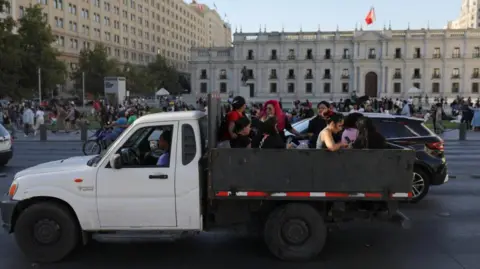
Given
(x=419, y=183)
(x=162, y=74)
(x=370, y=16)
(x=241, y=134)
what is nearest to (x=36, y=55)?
(x=162, y=74)

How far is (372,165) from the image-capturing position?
543 cm

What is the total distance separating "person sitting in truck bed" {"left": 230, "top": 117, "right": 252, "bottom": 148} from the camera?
6234 mm

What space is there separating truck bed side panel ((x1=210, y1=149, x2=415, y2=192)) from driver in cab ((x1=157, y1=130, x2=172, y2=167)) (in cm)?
58

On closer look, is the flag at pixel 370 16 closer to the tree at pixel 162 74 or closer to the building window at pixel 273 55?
the building window at pixel 273 55

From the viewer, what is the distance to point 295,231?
18.4 feet

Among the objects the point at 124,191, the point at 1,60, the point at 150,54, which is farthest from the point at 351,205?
the point at 150,54

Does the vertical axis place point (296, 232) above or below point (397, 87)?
below

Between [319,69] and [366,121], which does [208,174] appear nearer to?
[366,121]

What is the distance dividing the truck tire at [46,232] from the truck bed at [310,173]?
5.88 ft

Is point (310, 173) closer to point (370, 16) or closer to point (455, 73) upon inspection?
point (370, 16)

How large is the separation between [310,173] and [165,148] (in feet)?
5.90

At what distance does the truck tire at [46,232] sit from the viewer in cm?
553

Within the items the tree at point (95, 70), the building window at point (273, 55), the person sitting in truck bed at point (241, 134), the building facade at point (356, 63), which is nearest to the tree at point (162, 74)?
the building facade at point (356, 63)

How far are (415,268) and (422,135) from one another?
14.9ft
